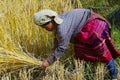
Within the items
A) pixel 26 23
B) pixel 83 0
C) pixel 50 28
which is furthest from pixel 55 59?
pixel 83 0

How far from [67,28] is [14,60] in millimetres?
531

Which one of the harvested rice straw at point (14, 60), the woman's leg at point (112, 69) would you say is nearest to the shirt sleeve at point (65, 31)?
the harvested rice straw at point (14, 60)

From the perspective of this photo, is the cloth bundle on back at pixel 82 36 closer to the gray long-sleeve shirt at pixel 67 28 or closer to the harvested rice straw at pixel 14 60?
the gray long-sleeve shirt at pixel 67 28

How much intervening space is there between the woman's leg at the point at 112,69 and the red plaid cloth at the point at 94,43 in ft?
0.13

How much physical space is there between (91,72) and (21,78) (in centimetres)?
62

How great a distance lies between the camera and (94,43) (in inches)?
150

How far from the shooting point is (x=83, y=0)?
5.87 m

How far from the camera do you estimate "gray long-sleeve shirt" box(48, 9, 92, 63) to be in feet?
12.0

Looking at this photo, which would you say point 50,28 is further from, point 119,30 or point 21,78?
point 119,30

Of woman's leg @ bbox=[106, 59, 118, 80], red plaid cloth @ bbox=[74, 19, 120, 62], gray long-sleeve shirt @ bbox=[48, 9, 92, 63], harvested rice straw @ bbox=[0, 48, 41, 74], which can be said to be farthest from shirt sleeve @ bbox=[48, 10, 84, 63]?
woman's leg @ bbox=[106, 59, 118, 80]

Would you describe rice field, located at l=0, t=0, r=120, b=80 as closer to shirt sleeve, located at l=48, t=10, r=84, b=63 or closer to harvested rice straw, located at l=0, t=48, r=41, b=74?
harvested rice straw, located at l=0, t=48, r=41, b=74

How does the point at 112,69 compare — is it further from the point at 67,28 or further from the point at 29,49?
the point at 29,49

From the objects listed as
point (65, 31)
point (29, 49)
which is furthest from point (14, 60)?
point (65, 31)

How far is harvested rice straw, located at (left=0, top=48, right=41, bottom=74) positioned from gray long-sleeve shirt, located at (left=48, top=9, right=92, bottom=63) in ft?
0.68
